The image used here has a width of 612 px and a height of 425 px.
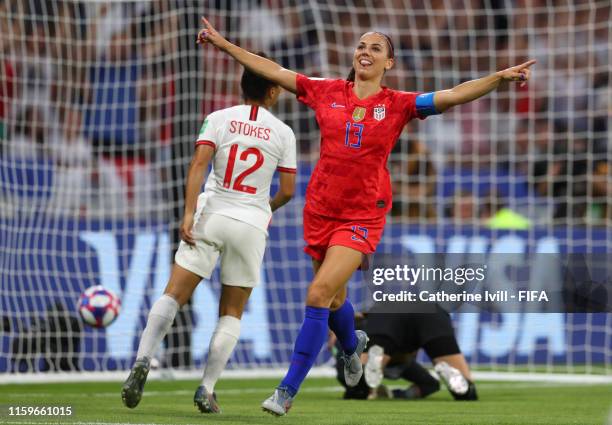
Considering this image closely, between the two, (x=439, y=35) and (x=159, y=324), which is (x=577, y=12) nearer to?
(x=439, y=35)

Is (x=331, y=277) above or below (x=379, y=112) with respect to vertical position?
below

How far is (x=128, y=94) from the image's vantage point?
12336 millimetres

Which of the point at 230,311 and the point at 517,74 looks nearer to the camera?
the point at 517,74

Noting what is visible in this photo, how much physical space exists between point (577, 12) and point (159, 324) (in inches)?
370

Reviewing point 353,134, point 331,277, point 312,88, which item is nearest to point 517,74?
point 353,134

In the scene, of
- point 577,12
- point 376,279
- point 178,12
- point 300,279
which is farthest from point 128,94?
point 577,12

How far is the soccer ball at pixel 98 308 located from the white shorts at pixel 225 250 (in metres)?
3.14

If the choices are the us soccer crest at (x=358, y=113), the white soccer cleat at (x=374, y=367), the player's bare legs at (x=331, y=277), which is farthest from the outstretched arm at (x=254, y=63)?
the white soccer cleat at (x=374, y=367)

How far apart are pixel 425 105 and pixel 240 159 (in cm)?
115

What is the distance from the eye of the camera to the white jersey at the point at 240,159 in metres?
6.75

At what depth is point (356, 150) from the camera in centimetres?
618

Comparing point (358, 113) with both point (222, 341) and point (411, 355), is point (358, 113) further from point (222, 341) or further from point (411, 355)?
point (411, 355)

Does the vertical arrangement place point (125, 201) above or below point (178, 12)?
below

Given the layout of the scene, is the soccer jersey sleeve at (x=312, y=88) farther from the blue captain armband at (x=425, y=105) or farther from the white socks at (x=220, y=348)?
the white socks at (x=220, y=348)
